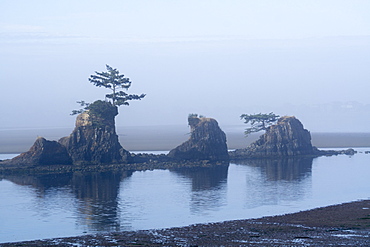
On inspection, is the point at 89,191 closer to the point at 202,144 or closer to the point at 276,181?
the point at 276,181

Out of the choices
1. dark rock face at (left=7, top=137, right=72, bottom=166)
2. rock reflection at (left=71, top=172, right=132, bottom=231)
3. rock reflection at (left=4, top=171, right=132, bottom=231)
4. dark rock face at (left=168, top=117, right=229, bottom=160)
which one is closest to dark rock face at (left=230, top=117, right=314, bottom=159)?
dark rock face at (left=168, top=117, right=229, bottom=160)

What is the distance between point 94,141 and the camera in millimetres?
99812

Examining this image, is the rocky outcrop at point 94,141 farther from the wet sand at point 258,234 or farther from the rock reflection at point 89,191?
the wet sand at point 258,234

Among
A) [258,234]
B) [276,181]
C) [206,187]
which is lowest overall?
[258,234]

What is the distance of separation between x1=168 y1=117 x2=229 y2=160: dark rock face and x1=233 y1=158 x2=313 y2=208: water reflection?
19.0 feet

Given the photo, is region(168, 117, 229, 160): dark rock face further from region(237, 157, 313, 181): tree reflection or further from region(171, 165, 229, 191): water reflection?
region(171, 165, 229, 191): water reflection

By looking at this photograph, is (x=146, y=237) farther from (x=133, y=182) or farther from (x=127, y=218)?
(x=133, y=182)

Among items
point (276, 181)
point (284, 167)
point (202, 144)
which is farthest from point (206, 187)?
point (202, 144)

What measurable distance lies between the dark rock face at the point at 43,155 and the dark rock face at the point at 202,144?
21.4m

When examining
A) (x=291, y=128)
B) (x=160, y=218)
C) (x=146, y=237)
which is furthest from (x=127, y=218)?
(x=291, y=128)

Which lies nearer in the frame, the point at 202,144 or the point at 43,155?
the point at 43,155

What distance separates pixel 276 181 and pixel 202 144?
103ft

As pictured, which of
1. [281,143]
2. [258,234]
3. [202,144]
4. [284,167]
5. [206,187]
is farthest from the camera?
[281,143]

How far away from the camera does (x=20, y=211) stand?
→ 56.5 meters
